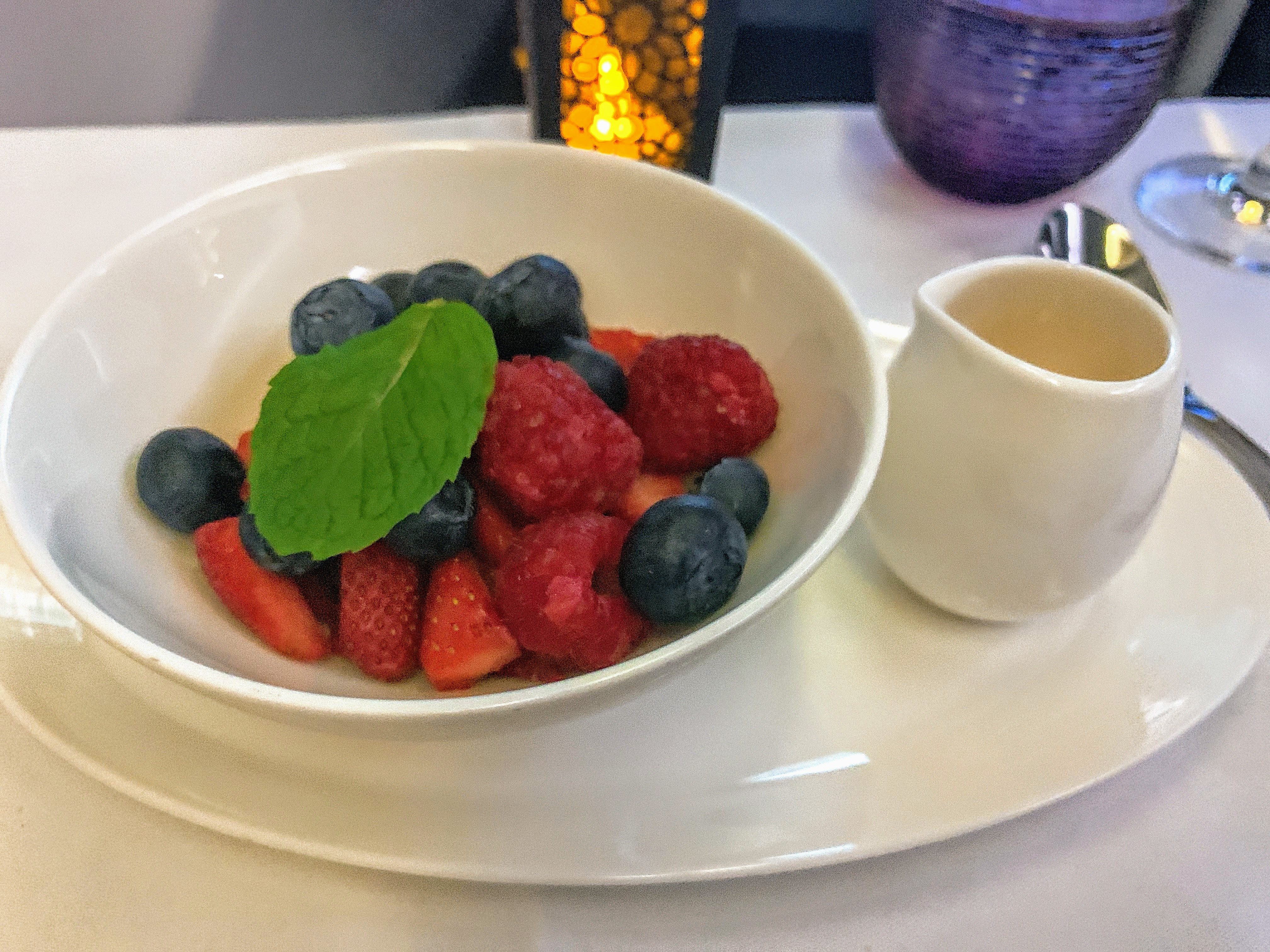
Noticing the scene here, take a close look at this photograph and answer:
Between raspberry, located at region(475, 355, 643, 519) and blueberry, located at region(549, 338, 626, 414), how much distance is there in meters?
0.07

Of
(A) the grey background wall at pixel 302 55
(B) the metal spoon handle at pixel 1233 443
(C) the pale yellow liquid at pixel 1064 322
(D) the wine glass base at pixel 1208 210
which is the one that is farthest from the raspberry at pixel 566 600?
(A) the grey background wall at pixel 302 55

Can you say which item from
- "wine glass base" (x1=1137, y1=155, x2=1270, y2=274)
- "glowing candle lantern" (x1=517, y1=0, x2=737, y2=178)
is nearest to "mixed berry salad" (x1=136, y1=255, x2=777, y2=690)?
"glowing candle lantern" (x1=517, y1=0, x2=737, y2=178)

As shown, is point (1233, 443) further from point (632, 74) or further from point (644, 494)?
point (632, 74)

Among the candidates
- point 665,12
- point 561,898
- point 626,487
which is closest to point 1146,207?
point 665,12

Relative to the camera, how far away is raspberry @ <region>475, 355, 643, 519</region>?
69cm

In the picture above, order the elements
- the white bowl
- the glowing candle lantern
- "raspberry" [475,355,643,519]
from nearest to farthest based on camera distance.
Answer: the white bowl < "raspberry" [475,355,643,519] < the glowing candle lantern

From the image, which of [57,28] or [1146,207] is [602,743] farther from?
[57,28]

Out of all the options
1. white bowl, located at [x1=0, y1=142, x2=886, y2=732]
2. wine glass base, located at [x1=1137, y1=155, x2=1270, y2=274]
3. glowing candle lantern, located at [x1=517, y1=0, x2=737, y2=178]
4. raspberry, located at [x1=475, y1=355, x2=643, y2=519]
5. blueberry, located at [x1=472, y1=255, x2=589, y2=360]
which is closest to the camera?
white bowl, located at [x1=0, y1=142, x2=886, y2=732]

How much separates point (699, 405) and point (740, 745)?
289 mm

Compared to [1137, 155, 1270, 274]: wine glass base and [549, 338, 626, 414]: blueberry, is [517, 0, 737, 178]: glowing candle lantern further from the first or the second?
[1137, 155, 1270, 274]: wine glass base

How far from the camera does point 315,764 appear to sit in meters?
0.63

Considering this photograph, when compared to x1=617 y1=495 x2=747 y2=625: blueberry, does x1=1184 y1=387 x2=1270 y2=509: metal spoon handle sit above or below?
below

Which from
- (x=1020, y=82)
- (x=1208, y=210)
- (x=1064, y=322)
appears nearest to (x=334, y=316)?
(x=1064, y=322)

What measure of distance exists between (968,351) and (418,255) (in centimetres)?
60
